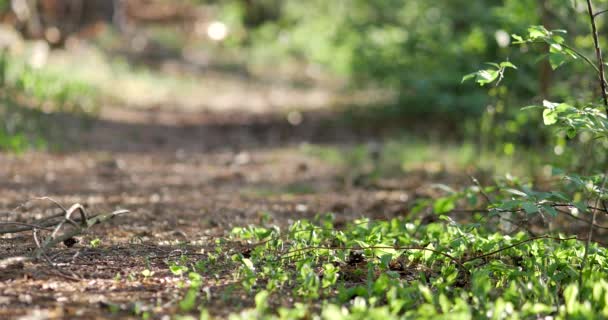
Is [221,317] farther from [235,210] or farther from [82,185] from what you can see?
[82,185]

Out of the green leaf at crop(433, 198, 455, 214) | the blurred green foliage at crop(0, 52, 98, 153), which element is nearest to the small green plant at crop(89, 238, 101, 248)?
the green leaf at crop(433, 198, 455, 214)

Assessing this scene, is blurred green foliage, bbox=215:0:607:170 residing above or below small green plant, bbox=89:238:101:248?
above

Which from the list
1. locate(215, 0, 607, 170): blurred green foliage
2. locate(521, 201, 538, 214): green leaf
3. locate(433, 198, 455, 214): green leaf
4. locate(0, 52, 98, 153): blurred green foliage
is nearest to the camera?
locate(521, 201, 538, 214): green leaf

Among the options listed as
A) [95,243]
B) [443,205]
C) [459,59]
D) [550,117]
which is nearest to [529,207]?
[550,117]

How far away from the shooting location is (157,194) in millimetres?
4902

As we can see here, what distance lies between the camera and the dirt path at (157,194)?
2.32m

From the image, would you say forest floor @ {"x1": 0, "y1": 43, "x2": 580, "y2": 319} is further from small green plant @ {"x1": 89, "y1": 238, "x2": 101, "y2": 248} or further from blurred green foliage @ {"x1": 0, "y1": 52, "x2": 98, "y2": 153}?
blurred green foliage @ {"x1": 0, "y1": 52, "x2": 98, "y2": 153}

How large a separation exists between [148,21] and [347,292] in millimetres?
16426

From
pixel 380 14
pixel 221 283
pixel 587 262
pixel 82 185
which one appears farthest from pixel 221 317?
pixel 380 14

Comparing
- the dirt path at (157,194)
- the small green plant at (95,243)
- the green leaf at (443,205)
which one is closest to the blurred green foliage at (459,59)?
the dirt path at (157,194)

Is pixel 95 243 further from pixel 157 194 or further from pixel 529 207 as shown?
pixel 157 194

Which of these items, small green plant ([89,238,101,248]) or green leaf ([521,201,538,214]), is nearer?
green leaf ([521,201,538,214])

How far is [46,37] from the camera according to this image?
971cm

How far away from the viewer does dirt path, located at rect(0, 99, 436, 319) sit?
2.32 meters
